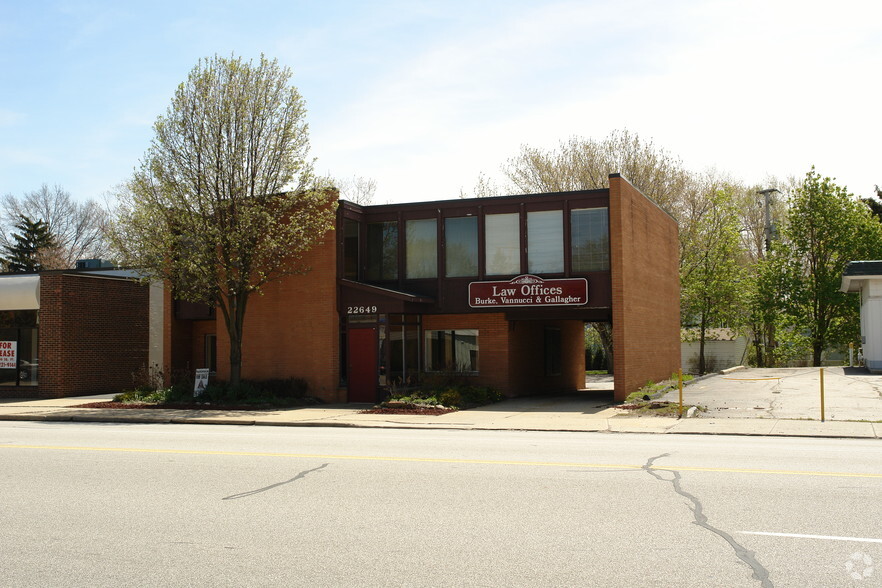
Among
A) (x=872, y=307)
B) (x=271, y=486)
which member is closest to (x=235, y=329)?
(x=271, y=486)

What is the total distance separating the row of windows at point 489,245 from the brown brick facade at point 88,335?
377 inches

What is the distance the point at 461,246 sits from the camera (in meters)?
25.3

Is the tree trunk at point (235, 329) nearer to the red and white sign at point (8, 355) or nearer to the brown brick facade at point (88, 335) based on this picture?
the brown brick facade at point (88, 335)

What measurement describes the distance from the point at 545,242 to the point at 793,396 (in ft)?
26.9

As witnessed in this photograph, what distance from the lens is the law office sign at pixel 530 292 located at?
23.7 meters

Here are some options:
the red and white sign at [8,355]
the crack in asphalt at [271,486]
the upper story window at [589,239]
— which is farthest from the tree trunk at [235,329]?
the crack in asphalt at [271,486]

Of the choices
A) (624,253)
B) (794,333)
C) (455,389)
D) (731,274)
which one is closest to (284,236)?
(455,389)

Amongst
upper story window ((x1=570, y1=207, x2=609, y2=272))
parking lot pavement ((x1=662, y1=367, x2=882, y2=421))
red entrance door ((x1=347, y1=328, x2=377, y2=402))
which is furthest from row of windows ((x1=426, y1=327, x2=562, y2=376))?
parking lot pavement ((x1=662, y1=367, x2=882, y2=421))

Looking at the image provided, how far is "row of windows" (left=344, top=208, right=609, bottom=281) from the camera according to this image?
24016 millimetres

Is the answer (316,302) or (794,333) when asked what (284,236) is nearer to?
(316,302)

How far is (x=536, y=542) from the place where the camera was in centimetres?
675

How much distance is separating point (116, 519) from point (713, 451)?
8.76 m

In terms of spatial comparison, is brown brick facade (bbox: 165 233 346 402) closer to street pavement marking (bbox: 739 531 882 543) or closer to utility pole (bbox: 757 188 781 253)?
street pavement marking (bbox: 739 531 882 543)

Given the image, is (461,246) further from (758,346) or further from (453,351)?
(758,346)
